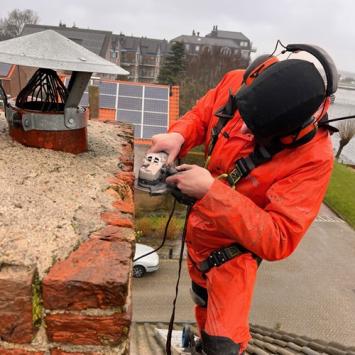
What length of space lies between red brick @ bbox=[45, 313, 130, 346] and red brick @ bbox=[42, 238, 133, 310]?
A: 46 mm

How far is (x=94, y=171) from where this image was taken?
8.77 ft

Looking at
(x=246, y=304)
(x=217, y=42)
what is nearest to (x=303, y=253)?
(x=246, y=304)

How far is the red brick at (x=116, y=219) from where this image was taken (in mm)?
1989

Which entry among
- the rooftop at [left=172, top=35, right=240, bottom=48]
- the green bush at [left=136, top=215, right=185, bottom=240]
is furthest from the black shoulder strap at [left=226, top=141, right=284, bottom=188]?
the rooftop at [left=172, top=35, right=240, bottom=48]

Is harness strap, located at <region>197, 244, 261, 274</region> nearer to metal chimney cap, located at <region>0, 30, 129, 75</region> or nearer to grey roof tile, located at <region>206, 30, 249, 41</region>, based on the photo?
metal chimney cap, located at <region>0, 30, 129, 75</region>

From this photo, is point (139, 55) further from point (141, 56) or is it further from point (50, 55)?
point (50, 55)

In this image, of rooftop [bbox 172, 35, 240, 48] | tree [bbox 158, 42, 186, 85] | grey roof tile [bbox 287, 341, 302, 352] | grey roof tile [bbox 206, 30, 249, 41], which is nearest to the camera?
grey roof tile [bbox 287, 341, 302, 352]

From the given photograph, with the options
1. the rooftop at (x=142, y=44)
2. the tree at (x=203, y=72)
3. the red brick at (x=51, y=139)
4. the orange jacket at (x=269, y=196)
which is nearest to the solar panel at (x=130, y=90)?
the red brick at (x=51, y=139)

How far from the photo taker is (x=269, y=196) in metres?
2.33

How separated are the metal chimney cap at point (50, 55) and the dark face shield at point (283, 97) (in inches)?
42.3

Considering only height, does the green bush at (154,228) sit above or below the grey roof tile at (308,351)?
below

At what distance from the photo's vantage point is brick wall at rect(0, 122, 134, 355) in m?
1.45

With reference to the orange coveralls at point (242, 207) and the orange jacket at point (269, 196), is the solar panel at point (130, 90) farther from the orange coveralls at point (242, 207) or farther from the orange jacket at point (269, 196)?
the orange jacket at point (269, 196)

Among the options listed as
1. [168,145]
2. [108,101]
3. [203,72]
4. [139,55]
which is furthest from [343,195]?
A: [139,55]
